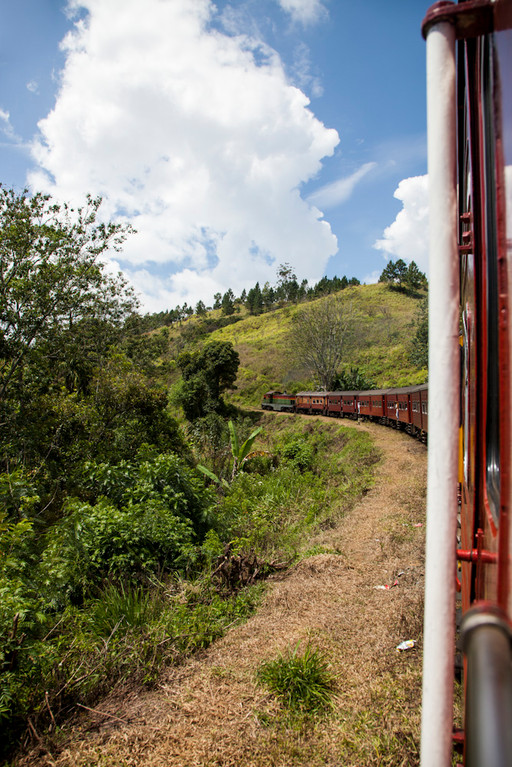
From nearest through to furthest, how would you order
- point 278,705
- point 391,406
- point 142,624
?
point 278,705
point 142,624
point 391,406

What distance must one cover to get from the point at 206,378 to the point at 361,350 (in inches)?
705

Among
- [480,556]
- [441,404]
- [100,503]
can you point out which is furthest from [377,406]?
[441,404]

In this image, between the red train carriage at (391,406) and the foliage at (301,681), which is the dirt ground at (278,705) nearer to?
the foliage at (301,681)

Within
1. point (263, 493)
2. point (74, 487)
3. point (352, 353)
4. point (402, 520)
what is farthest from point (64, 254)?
point (352, 353)

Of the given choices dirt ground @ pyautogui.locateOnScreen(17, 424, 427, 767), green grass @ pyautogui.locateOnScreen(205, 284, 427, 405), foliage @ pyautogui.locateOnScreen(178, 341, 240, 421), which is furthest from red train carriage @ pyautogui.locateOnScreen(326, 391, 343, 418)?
dirt ground @ pyautogui.locateOnScreen(17, 424, 427, 767)

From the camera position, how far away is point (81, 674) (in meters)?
3.55

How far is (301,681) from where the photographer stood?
125 inches

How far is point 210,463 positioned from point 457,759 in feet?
50.2

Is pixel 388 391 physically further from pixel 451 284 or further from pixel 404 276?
pixel 404 276

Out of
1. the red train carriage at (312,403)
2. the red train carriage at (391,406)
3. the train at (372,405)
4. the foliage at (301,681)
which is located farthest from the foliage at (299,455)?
the foliage at (301,681)

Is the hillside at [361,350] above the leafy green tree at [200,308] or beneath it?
beneath

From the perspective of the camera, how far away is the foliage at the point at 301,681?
3.08m

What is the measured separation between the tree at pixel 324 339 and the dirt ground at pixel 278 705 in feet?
98.6

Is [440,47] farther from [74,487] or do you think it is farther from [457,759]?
[74,487]
